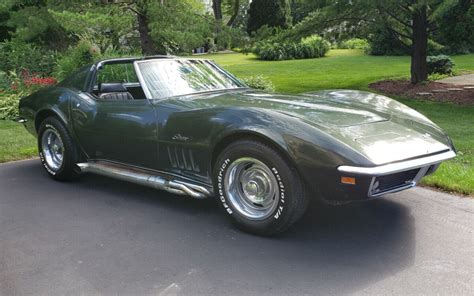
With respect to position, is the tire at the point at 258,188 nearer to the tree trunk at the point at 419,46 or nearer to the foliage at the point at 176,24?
the foliage at the point at 176,24

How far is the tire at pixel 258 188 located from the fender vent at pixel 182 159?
0.30 meters

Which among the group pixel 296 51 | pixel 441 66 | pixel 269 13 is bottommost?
pixel 441 66

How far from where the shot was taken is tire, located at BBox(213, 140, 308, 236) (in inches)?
138

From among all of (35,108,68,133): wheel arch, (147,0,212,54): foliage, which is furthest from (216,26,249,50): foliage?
(35,108,68,133): wheel arch

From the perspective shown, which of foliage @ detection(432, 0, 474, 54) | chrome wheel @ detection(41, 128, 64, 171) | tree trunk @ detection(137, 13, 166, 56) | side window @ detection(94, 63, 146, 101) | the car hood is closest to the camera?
the car hood

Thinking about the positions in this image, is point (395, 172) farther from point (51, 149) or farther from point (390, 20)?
point (390, 20)

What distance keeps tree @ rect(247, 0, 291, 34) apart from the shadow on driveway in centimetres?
2990

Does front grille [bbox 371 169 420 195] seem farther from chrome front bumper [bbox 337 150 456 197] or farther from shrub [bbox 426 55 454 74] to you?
shrub [bbox 426 55 454 74]

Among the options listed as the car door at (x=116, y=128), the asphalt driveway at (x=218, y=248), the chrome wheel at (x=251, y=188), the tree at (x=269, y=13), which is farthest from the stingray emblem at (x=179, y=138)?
the tree at (x=269, y=13)

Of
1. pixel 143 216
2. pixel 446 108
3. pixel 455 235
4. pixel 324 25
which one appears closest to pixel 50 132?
pixel 143 216

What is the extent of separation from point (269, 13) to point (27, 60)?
21.4 m

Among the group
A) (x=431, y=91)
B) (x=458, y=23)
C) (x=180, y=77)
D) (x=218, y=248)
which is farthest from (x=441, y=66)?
(x=218, y=248)

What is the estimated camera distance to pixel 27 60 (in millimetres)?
14828

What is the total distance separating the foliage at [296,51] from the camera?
2673 cm
